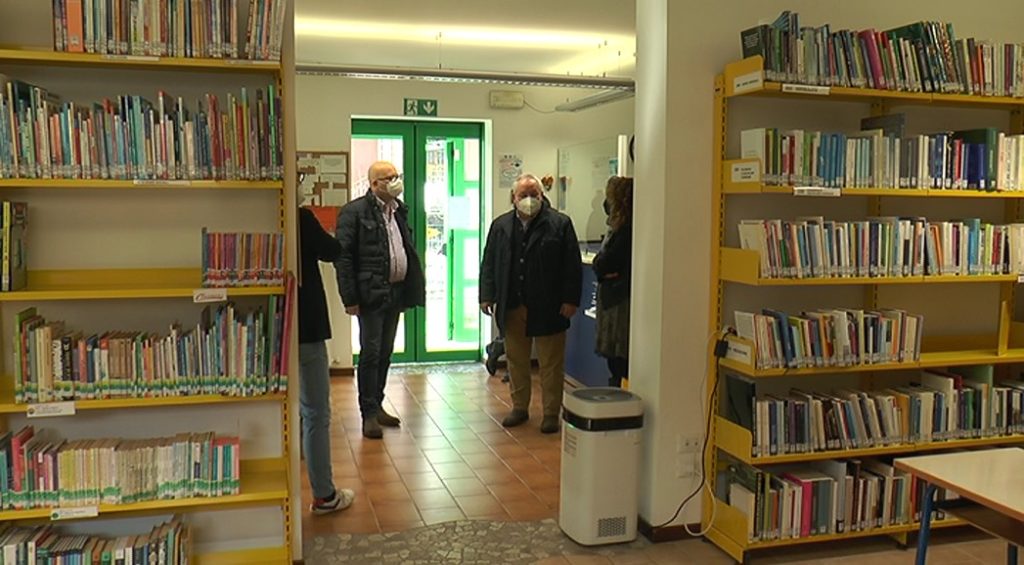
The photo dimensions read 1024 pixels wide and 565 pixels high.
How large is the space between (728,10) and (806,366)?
1555 millimetres

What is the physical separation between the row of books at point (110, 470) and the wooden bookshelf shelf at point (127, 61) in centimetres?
129

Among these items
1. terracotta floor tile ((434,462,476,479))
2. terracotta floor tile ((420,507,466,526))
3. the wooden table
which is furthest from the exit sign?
the wooden table

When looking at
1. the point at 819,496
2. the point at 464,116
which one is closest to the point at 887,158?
the point at 819,496

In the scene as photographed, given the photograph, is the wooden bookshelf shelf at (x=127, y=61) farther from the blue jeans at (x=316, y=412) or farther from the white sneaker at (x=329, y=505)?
the white sneaker at (x=329, y=505)

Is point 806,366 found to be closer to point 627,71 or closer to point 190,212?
point 190,212

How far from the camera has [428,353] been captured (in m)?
7.86

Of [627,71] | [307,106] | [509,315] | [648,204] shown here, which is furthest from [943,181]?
[307,106]

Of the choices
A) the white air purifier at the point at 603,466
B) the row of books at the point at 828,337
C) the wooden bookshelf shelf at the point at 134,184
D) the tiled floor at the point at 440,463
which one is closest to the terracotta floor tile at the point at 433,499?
the tiled floor at the point at 440,463

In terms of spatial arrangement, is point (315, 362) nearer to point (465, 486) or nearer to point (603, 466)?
point (465, 486)

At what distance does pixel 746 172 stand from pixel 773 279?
0.45 m

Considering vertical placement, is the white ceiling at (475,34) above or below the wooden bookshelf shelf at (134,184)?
above

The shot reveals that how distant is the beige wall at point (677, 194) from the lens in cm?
364

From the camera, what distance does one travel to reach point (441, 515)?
412cm

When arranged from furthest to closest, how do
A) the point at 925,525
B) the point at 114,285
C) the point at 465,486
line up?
the point at 465,486 < the point at 114,285 < the point at 925,525
